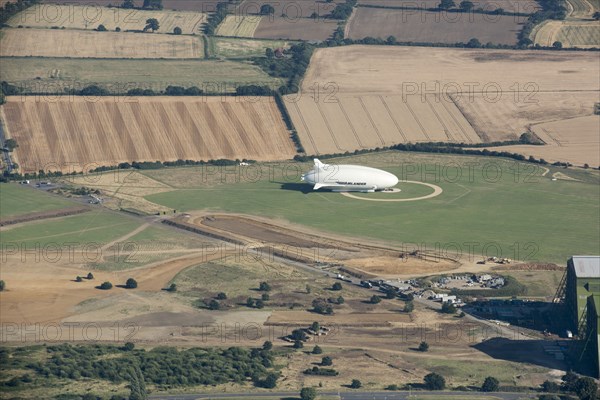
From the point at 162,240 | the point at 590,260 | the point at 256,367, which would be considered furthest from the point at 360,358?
the point at 162,240

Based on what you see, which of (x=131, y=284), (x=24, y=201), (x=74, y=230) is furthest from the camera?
(x=24, y=201)

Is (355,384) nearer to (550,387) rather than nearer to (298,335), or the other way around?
(298,335)

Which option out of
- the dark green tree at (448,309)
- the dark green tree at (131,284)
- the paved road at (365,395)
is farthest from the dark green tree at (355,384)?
the dark green tree at (131,284)

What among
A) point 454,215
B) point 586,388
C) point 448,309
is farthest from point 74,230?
point 586,388

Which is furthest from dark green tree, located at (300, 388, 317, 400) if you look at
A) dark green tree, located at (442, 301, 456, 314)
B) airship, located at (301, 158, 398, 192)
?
airship, located at (301, 158, 398, 192)

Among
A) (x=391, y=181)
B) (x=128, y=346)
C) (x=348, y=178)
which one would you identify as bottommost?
(x=128, y=346)

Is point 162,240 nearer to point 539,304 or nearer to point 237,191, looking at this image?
point 237,191

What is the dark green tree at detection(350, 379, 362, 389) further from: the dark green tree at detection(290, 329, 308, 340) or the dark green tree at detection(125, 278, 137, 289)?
the dark green tree at detection(125, 278, 137, 289)
